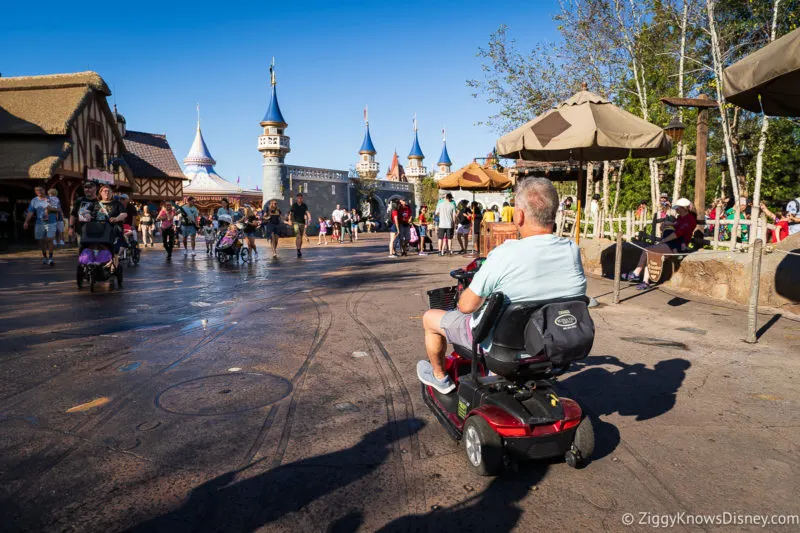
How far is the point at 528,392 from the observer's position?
2863 millimetres

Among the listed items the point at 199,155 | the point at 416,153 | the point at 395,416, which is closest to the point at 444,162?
the point at 416,153

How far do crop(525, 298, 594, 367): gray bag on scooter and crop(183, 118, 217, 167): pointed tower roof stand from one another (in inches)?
2734

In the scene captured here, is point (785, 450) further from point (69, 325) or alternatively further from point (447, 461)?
point (69, 325)

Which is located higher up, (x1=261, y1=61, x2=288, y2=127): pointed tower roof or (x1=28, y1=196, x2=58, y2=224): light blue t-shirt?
(x1=261, y1=61, x2=288, y2=127): pointed tower roof

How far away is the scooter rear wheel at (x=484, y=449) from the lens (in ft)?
8.75

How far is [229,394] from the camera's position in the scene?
3918mm

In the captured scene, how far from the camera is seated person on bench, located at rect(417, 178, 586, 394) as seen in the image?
9.09 ft

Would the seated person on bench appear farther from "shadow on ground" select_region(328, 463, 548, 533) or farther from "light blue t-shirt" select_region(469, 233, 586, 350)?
"shadow on ground" select_region(328, 463, 548, 533)

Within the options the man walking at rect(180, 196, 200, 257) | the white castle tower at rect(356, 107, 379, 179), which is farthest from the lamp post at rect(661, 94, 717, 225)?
the white castle tower at rect(356, 107, 379, 179)

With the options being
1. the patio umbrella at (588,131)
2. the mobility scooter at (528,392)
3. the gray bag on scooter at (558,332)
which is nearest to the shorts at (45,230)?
the patio umbrella at (588,131)

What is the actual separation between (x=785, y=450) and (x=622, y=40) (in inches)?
717

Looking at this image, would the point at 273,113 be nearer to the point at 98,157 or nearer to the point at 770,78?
the point at 98,157

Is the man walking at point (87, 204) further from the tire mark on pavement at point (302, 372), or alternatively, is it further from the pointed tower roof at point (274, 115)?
the pointed tower roof at point (274, 115)

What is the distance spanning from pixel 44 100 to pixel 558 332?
28720 millimetres
